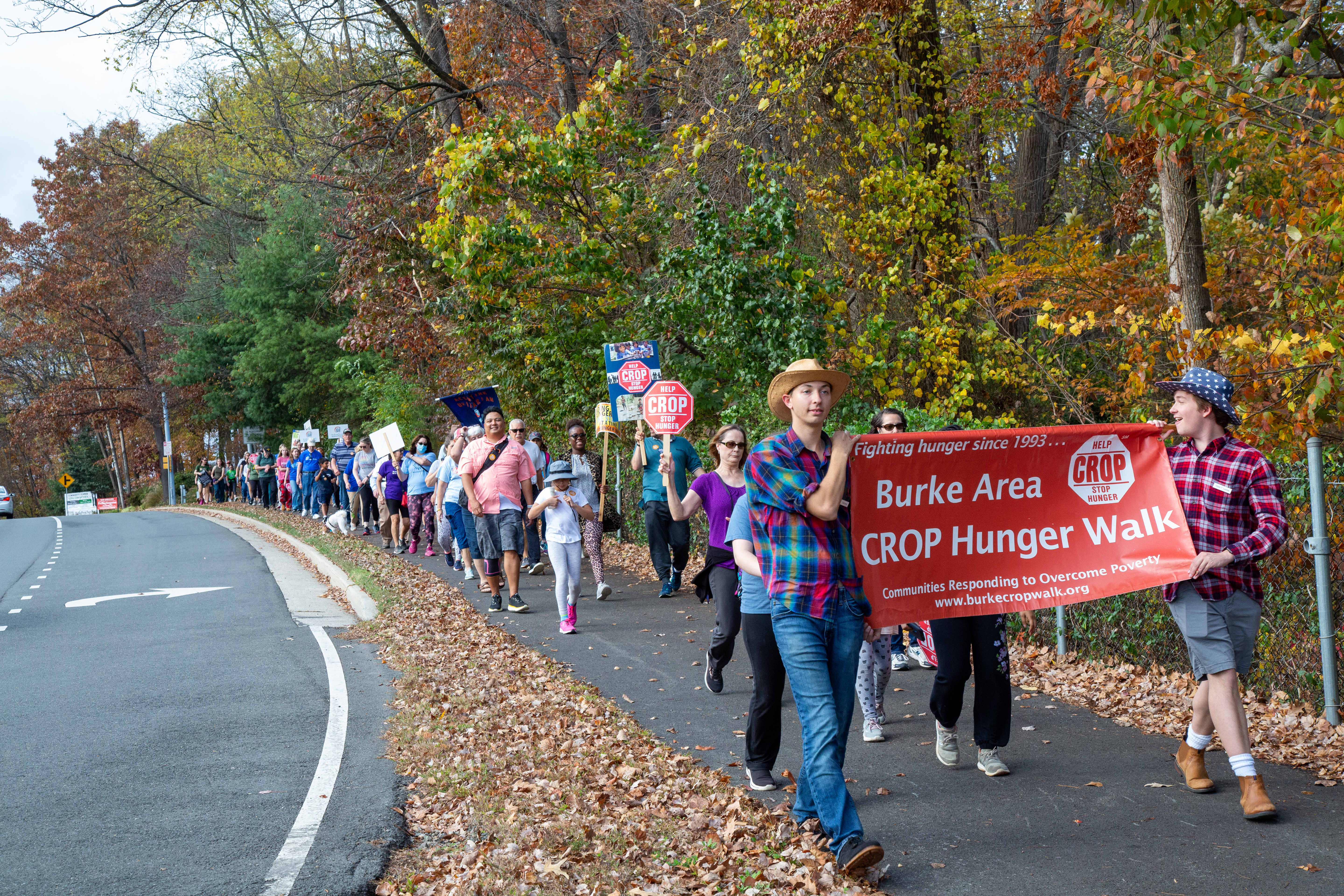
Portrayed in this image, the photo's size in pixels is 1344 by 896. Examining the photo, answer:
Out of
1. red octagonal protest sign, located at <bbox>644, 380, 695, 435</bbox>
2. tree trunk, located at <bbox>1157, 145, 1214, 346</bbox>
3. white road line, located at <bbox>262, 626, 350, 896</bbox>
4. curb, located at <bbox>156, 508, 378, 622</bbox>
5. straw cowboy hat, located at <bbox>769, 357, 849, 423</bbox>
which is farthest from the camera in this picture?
curb, located at <bbox>156, 508, 378, 622</bbox>

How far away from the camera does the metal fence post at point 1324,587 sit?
257 inches

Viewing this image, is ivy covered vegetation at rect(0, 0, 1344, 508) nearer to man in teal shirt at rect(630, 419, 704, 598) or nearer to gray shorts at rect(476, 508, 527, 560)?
man in teal shirt at rect(630, 419, 704, 598)

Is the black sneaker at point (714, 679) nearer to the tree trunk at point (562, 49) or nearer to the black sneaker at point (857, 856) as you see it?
the black sneaker at point (857, 856)

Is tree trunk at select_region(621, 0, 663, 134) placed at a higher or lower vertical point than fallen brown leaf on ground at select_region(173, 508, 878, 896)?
higher

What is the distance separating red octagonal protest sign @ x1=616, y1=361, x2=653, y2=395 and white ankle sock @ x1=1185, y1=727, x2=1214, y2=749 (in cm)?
929

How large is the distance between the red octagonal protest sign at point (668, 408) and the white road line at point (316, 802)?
15.6ft

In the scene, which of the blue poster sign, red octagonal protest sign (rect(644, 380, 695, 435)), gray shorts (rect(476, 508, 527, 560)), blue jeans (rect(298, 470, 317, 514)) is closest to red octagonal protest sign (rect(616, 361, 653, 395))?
red octagonal protest sign (rect(644, 380, 695, 435))

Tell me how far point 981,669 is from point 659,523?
7.56 metres

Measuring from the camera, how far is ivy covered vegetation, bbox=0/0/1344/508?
7555 millimetres

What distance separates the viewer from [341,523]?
78.9ft

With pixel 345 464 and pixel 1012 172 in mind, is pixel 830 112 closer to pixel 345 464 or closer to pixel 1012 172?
pixel 1012 172

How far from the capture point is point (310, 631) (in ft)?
39.8

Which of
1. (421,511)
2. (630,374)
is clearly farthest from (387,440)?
(630,374)

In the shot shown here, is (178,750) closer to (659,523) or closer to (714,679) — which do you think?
(714,679)
